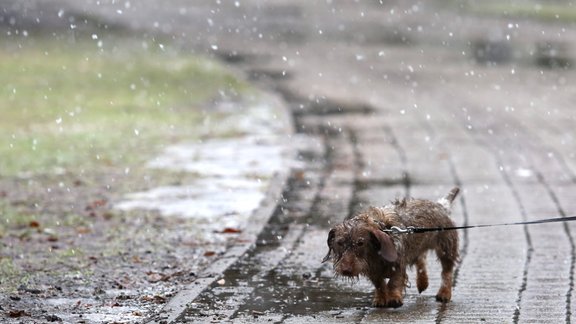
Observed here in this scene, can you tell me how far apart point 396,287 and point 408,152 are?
8763 mm

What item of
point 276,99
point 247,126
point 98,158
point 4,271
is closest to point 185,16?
point 276,99

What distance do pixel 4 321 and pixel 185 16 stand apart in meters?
33.5

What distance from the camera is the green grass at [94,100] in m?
18.1

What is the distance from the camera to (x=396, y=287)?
8766 mm

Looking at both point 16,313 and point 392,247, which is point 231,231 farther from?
point 392,247

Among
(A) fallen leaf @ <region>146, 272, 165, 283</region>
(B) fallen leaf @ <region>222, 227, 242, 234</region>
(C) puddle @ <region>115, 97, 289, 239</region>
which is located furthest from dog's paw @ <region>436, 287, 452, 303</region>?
(C) puddle @ <region>115, 97, 289, 239</region>

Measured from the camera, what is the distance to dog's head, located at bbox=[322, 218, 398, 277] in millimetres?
8375

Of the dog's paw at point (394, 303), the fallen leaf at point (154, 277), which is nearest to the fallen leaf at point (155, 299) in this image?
the fallen leaf at point (154, 277)

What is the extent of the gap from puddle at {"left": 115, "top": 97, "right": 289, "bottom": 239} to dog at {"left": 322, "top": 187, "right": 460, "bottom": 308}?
3556 mm

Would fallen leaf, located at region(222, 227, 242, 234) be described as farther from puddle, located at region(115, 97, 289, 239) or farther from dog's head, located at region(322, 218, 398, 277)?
dog's head, located at region(322, 218, 398, 277)

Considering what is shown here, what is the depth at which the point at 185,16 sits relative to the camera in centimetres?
4166

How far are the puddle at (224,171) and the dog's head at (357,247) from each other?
13.3 ft

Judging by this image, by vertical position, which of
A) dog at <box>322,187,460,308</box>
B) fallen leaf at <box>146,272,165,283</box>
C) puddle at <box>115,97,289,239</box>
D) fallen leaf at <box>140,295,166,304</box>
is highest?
puddle at <box>115,97,289,239</box>

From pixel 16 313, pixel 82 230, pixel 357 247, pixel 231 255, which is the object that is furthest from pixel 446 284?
pixel 82 230
